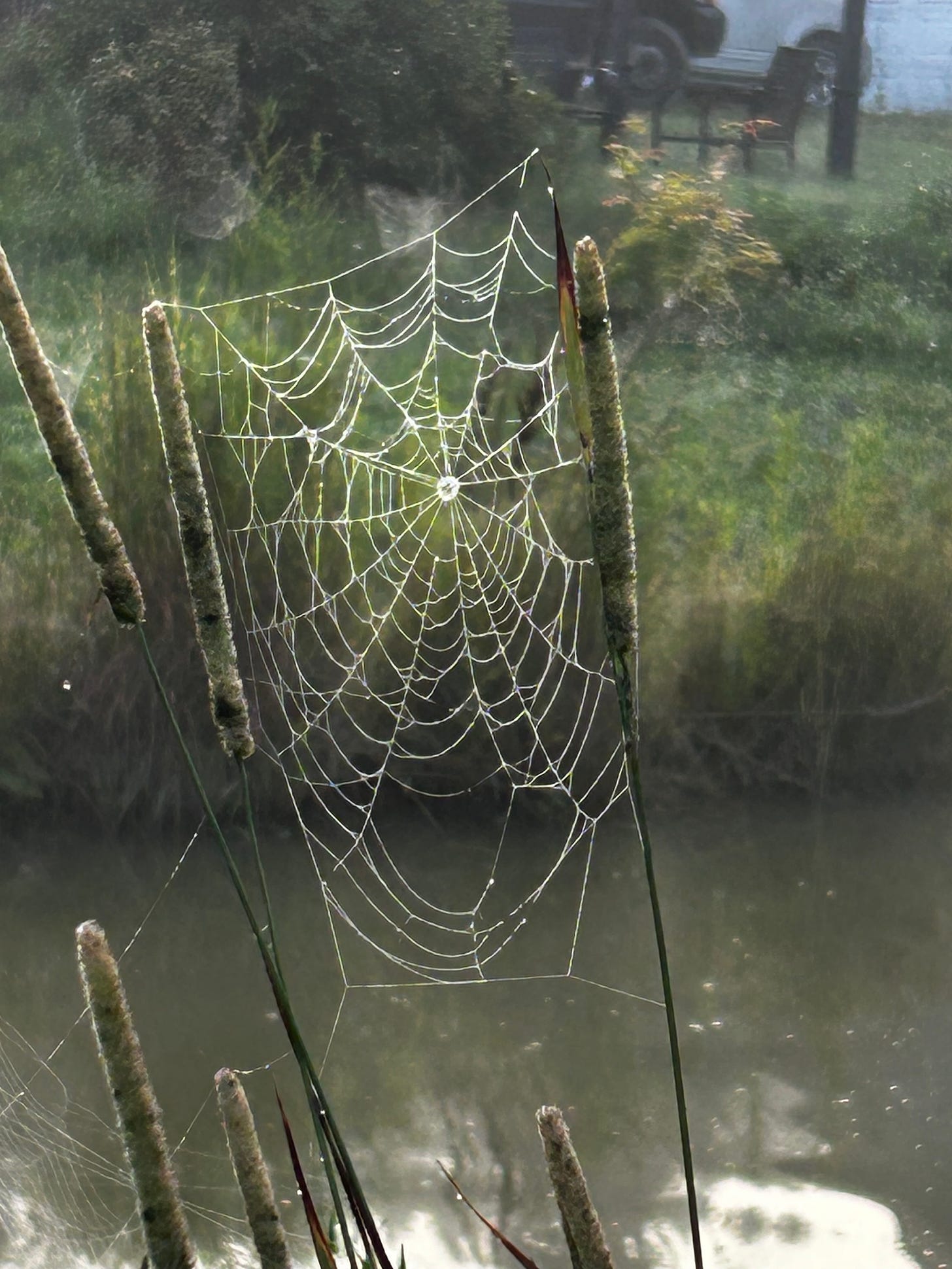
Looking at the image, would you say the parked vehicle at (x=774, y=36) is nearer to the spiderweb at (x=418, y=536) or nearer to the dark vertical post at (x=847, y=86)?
the dark vertical post at (x=847, y=86)

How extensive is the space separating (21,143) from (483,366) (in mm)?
1023

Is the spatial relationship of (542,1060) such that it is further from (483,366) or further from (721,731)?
(483,366)

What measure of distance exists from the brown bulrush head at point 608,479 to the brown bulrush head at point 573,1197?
0.53 ft

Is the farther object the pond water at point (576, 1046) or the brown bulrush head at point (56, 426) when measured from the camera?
the pond water at point (576, 1046)

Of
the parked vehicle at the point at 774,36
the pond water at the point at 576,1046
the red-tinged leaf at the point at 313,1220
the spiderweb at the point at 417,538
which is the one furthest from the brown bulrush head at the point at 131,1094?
the parked vehicle at the point at 774,36

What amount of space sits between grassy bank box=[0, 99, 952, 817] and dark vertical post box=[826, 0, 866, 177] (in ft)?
0.10

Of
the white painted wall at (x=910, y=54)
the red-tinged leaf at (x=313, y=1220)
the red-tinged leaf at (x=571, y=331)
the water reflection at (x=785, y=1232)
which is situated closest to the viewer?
the red-tinged leaf at (x=571, y=331)

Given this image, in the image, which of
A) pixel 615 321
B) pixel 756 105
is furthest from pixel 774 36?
pixel 615 321

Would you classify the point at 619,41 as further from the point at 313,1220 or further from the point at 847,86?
the point at 313,1220

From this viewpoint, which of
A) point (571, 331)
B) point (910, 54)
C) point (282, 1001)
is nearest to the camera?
point (571, 331)

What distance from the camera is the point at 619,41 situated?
2.37m

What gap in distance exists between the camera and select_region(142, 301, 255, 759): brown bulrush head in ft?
1.59

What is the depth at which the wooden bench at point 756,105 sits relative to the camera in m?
2.37

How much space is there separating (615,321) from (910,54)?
0.76m
